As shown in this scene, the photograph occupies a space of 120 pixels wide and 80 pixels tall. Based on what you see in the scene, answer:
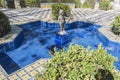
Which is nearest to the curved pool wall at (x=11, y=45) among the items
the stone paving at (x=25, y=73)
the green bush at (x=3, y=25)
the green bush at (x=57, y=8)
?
the green bush at (x=3, y=25)

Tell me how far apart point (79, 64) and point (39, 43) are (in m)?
7.67

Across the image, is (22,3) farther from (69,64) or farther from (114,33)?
(69,64)

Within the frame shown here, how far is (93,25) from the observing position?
1562cm

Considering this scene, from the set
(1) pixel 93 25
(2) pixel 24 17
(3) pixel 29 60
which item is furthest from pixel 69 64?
(2) pixel 24 17

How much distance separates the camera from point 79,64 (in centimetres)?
442

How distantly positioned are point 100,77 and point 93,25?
11.5m

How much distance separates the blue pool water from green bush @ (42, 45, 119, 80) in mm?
4522

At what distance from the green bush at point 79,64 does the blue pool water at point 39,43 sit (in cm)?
452

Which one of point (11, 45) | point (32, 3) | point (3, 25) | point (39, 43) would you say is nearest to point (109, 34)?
point (39, 43)

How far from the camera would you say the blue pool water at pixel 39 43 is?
30.6 ft

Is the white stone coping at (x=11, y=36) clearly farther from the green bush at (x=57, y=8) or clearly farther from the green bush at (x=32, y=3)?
the green bush at (x=32, y=3)

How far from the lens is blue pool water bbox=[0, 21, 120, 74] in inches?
367

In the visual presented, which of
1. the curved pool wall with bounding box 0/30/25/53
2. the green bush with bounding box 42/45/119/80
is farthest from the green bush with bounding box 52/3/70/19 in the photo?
the green bush with bounding box 42/45/119/80

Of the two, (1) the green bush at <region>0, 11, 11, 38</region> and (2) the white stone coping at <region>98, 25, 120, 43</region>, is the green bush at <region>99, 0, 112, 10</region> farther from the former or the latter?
(1) the green bush at <region>0, 11, 11, 38</region>
